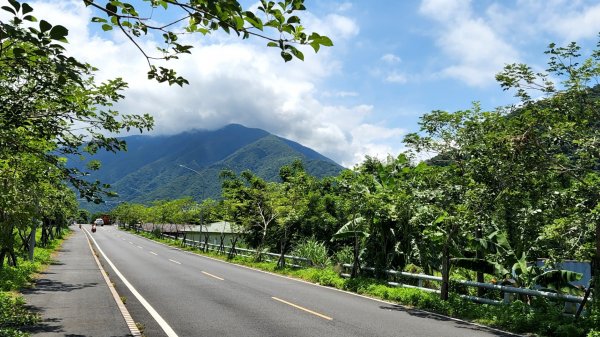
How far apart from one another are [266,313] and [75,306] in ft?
15.8

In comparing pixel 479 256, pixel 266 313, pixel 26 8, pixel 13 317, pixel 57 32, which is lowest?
pixel 13 317

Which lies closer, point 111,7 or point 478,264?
point 111,7

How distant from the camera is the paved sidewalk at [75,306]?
8344mm

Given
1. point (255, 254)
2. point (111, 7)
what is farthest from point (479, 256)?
point (255, 254)

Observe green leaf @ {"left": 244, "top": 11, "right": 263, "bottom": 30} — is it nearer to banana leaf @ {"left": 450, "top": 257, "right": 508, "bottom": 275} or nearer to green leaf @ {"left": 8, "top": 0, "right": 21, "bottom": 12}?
green leaf @ {"left": 8, "top": 0, "right": 21, "bottom": 12}

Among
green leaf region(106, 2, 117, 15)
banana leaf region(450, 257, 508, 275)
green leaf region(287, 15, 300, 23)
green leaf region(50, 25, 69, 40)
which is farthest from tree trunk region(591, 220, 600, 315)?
green leaf region(50, 25, 69, 40)

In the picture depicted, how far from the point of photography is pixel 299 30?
10.2ft

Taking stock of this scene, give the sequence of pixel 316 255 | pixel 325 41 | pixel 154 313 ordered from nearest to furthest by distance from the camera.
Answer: pixel 325 41 < pixel 154 313 < pixel 316 255

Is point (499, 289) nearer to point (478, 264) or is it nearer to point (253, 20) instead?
point (478, 264)

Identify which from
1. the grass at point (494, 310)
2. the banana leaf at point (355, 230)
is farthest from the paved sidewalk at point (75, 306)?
the banana leaf at point (355, 230)

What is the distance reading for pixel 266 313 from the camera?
11.3 m

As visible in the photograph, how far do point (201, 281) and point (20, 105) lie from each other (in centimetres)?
1309

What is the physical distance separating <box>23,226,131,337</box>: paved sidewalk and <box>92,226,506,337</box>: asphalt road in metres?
0.61

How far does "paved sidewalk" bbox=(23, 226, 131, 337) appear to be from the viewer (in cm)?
834
